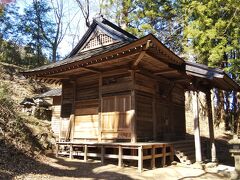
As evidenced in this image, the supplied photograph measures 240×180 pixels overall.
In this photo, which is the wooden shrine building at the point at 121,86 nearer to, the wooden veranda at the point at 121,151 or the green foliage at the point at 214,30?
the wooden veranda at the point at 121,151

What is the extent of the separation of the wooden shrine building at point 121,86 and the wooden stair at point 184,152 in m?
0.93

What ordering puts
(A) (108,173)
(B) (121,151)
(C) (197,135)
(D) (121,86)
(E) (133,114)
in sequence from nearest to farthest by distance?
(A) (108,173), (B) (121,151), (C) (197,135), (E) (133,114), (D) (121,86)

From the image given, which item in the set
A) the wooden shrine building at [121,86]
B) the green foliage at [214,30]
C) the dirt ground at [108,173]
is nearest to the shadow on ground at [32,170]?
the dirt ground at [108,173]

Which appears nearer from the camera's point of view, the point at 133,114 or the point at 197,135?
the point at 197,135

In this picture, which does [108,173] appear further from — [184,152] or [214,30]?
[214,30]

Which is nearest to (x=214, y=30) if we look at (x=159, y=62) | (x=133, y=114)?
(x=159, y=62)

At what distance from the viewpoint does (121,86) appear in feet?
37.1

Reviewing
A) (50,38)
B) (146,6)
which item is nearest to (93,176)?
(146,6)

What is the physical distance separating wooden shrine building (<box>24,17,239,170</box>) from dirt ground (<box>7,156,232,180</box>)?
1.39m

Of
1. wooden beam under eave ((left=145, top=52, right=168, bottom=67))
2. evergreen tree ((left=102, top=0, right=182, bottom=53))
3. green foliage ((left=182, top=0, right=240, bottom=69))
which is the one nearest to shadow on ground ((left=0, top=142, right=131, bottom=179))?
wooden beam under eave ((left=145, top=52, right=168, bottom=67))

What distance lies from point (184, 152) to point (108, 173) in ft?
13.9

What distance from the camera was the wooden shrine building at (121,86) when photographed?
1045 centimetres

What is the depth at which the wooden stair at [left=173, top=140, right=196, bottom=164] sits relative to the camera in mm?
11112

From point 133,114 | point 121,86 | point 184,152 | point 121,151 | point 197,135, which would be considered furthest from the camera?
point 184,152
